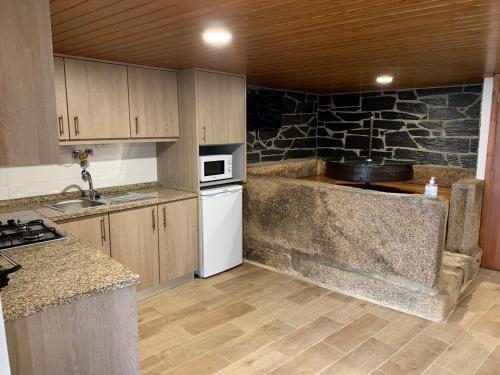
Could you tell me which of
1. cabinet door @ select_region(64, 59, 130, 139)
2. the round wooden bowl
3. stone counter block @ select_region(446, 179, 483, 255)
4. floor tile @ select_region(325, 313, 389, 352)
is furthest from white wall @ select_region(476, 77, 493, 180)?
cabinet door @ select_region(64, 59, 130, 139)

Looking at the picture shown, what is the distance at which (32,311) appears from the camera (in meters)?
1.31

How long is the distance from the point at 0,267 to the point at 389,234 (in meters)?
2.67

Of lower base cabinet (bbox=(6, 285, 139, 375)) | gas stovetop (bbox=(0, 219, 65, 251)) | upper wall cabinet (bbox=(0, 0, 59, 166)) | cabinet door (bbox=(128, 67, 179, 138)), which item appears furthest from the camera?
cabinet door (bbox=(128, 67, 179, 138))

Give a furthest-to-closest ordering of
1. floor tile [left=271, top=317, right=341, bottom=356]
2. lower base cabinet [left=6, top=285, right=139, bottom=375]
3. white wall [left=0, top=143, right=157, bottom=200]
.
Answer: white wall [left=0, top=143, right=157, bottom=200]
floor tile [left=271, top=317, right=341, bottom=356]
lower base cabinet [left=6, top=285, right=139, bottom=375]

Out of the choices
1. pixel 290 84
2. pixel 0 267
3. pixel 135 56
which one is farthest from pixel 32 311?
pixel 290 84

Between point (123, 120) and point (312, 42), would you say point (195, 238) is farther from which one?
point (312, 42)

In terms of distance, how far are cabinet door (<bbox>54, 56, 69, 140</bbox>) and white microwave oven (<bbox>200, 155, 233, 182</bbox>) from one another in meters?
1.25

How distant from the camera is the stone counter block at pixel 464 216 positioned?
361 cm

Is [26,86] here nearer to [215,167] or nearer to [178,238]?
[178,238]

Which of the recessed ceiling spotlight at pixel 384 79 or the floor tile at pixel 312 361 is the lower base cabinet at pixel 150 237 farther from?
the recessed ceiling spotlight at pixel 384 79

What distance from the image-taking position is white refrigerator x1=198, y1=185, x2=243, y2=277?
375cm

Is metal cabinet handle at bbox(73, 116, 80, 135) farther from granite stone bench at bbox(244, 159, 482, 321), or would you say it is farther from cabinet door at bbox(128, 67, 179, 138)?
granite stone bench at bbox(244, 159, 482, 321)

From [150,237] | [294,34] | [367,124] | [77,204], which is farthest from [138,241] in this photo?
[367,124]

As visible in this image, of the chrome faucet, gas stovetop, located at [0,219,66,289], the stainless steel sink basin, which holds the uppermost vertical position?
the chrome faucet
